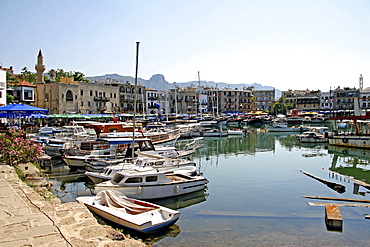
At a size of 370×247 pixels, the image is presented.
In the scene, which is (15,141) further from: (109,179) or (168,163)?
(168,163)

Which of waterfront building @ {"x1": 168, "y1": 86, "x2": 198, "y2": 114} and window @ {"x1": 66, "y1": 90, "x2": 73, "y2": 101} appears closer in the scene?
window @ {"x1": 66, "y1": 90, "x2": 73, "y2": 101}

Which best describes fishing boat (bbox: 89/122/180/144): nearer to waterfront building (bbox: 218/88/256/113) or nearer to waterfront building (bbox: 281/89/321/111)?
waterfront building (bbox: 218/88/256/113)

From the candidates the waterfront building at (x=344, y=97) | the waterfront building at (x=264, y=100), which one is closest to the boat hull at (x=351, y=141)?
the waterfront building at (x=344, y=97)

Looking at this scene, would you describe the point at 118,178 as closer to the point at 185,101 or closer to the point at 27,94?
the point at 27,94

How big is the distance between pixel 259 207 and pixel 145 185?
6372 mm

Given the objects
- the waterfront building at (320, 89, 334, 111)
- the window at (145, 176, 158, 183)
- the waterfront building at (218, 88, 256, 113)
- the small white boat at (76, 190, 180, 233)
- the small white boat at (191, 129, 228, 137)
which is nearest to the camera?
the small white boat at (76, 190, 180, 233)

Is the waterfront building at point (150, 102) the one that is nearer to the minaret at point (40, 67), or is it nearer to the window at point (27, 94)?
the minaret at point (40, 67)

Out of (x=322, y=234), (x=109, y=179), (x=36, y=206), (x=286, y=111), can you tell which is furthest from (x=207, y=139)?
(x=286, y=111)

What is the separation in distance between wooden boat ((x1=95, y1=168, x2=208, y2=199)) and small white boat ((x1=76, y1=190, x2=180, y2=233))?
87.4 inches

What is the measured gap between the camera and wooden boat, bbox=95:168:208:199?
57.2 ft

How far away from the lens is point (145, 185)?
17.7 m

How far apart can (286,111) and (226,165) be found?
107 meters

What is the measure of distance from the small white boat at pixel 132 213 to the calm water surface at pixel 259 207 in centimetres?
62

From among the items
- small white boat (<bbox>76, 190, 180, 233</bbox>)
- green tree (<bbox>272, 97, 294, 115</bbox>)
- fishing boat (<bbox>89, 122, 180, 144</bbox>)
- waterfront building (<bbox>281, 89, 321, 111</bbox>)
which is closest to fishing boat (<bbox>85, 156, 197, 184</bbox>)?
fishing boat (<bbox>89, 122, 180, 144</bbox>)
